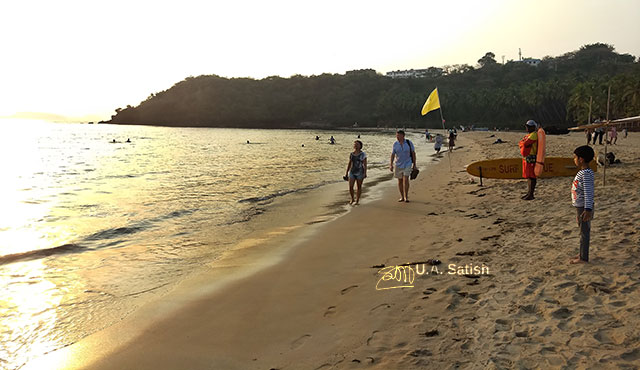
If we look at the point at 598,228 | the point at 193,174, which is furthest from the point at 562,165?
the point at 193,174

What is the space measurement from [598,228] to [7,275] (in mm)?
10454

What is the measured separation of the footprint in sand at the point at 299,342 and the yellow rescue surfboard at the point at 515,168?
416 inches

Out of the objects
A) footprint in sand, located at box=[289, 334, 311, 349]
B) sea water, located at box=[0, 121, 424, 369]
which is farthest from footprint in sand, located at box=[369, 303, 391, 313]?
sea water, located at box=[0, 121, 424, 369]

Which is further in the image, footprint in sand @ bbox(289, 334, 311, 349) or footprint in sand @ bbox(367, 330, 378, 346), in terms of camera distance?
footprint in sand @ bbox(289, 334, 311, 349)

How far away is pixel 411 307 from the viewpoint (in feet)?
14.9

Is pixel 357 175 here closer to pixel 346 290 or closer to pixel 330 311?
pixel 346 290

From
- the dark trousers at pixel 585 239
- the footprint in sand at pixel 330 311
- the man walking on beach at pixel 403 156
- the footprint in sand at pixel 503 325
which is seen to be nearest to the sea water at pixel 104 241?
the man walking on beach at pixel 403 156

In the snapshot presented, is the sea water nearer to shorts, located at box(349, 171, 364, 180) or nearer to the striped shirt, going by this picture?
shorts, located at box(349, 171, 364, 180)

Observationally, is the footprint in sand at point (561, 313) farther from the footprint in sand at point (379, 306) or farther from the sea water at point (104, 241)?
the sea water at point (104, 241)

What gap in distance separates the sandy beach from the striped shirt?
0.83m

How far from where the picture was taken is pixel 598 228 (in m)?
6.67

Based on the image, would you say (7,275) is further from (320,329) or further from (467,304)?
(467,304)

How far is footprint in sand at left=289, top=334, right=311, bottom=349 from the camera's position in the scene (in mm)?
4002

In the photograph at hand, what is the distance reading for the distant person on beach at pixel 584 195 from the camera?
5.09 m
